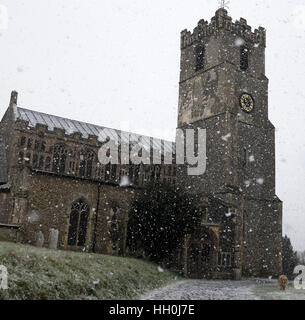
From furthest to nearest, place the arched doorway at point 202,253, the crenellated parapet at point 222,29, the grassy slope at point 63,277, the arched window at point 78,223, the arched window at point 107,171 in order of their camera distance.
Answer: the crenellated parapet at point 222,29
the arched window at point 107,171
the arched doorway at point 202,253
the arched window at point 78,223
the grassy slope at point 63,277

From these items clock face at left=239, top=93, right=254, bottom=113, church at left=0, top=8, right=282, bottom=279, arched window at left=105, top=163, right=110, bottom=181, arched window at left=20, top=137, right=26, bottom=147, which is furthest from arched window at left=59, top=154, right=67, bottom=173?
clock face at left=239, top=93, right=254, bottom=113

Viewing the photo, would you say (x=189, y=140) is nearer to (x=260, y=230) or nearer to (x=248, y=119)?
(x=248, y=119)

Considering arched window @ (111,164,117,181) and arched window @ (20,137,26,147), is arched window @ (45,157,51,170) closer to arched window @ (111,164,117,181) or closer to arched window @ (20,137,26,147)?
arched window @ (20,137,26,147)

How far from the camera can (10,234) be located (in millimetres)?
18625

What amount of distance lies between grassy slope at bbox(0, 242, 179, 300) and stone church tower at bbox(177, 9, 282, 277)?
14.2 m

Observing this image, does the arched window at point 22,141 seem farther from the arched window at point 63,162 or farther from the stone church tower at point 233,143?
the stone church tower at point 233,143

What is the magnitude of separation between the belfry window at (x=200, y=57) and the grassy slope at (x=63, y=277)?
89.3 ft

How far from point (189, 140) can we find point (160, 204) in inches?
581

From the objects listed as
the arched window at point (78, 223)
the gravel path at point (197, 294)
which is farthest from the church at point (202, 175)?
the gravel path at point (197, 294)

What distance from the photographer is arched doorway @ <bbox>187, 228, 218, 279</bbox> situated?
27.6 meters

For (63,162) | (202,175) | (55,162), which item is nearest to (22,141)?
(55,162)

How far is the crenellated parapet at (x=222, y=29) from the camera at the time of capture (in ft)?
124
